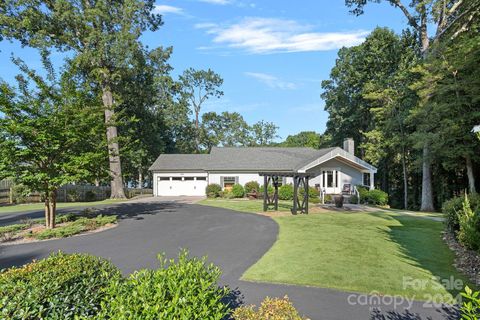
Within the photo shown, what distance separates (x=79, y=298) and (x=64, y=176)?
10.5m

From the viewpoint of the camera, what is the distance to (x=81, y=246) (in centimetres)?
1035

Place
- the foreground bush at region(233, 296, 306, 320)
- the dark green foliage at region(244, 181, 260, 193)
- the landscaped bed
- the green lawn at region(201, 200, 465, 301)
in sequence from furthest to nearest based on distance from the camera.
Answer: the dark green foliage at region(244, 181, 260, 193) < the landscaped bed < the green lawn at region(201, 200, 465, 301) < the foreground bush at region(233, 296, 306, 320)

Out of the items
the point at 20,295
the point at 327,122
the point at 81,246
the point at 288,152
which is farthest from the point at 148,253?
the point at 327,122

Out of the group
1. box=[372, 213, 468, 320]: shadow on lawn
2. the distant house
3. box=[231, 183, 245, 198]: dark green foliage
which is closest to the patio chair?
the distant house

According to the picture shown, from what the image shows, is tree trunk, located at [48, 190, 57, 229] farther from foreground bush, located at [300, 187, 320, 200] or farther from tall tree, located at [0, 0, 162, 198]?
foreground bush, located at [300, 187, 320, 200]

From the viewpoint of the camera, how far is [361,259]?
8164 mm

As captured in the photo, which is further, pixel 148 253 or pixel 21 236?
pixel 21 236

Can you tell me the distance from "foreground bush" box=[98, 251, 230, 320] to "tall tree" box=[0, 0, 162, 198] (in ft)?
78.1

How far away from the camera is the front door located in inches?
1099

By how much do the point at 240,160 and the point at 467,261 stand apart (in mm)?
27151

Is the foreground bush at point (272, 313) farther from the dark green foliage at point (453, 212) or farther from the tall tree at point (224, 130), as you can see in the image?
the tall tree at point (224, 130)

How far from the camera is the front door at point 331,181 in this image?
91.6 feet

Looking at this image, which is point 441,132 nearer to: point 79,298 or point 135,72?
point 79,298

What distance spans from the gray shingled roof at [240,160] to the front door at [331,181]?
146 inches
